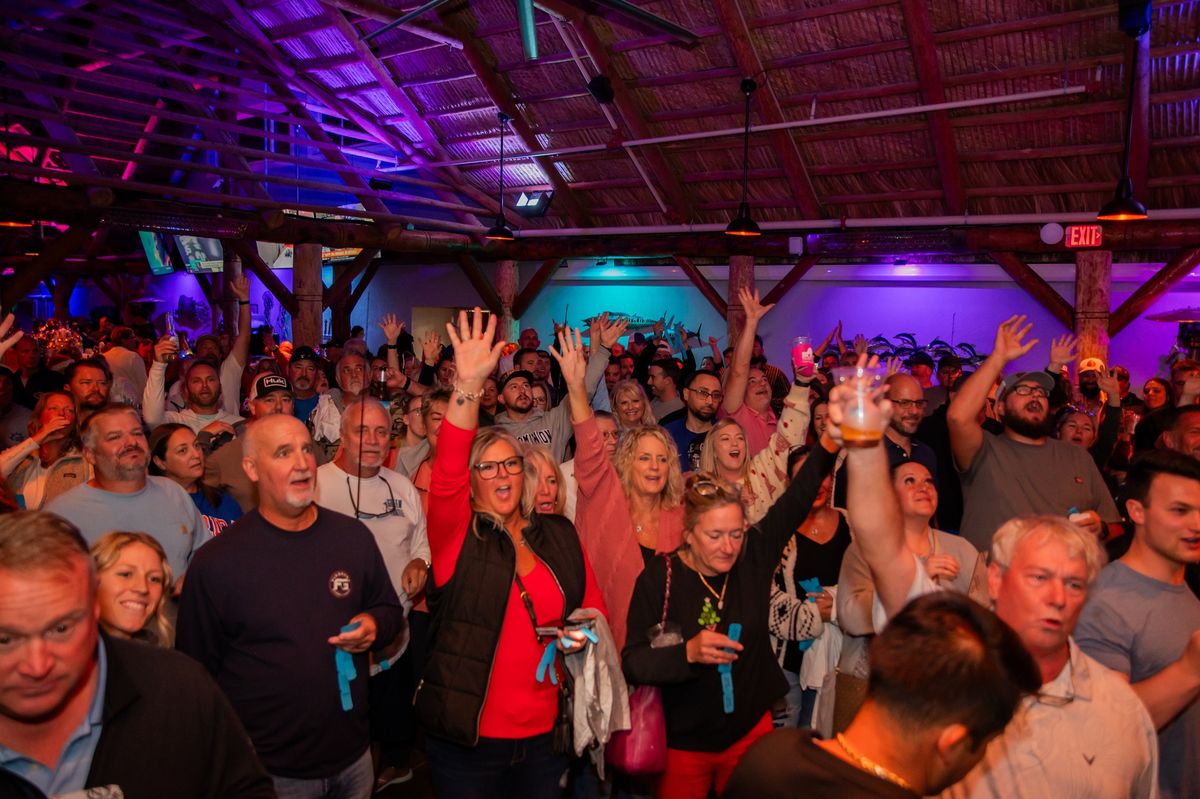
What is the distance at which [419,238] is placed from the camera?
14391mm

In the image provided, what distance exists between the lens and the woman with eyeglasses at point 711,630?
2.74 meters

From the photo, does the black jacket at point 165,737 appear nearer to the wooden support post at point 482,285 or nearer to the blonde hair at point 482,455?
the blonde hair at point 482,455

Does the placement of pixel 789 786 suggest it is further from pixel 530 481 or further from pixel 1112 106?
pixel 1112 106

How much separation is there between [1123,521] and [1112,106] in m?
7.36

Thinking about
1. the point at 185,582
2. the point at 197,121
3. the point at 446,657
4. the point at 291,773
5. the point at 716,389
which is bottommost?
the point at 291,773

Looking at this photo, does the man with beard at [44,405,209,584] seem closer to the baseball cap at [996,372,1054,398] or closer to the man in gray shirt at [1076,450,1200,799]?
the man in gray shirt at [1076,450,1200,799]

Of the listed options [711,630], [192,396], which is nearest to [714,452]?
[711,630]

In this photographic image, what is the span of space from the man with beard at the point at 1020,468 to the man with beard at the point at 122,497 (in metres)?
3.03

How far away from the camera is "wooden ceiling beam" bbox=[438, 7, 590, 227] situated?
40.8 feet

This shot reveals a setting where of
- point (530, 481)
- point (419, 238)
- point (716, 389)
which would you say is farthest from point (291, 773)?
point (419, 238)

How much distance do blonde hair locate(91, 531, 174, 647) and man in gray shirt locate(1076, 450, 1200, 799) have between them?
249cm

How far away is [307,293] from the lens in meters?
13.9

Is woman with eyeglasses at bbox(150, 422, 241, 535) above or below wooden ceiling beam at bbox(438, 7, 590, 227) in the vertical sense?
below

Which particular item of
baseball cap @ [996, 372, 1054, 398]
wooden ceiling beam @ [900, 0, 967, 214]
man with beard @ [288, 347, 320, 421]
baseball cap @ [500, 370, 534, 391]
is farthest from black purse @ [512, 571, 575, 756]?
wooden ceiling beam @ [900, 0, 967, 214]
